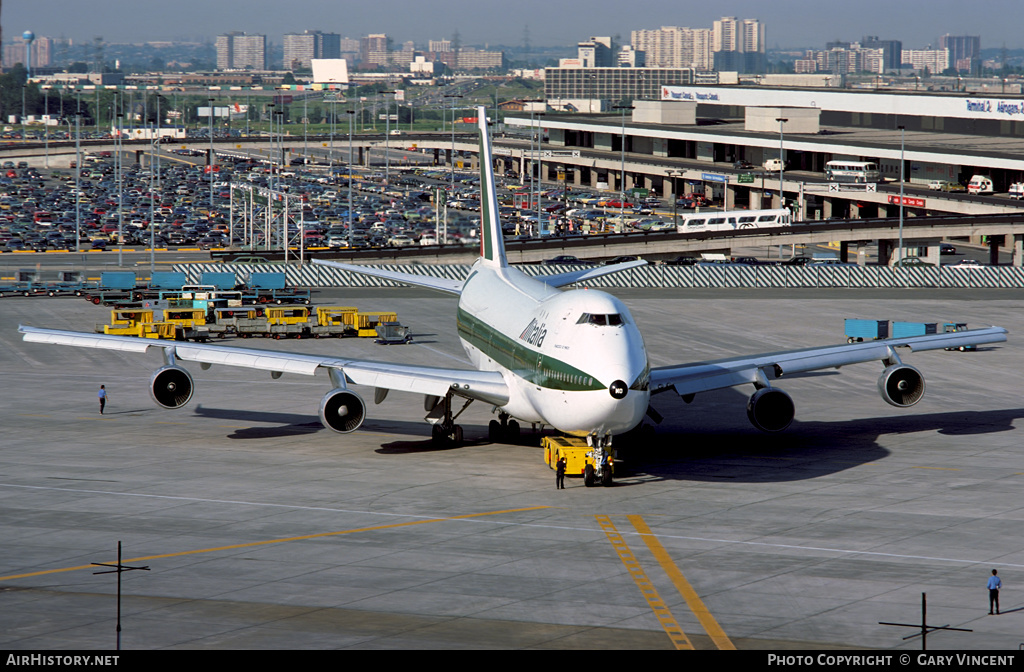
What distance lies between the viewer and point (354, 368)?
51219 millimetres

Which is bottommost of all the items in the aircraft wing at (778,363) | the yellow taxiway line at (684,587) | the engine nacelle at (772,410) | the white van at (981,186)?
the yellow taxiway line at (684,587)

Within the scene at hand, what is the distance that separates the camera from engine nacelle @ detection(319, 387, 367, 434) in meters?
49.7

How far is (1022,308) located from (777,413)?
62.9m

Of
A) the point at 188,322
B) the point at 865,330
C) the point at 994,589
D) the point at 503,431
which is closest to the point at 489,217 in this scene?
the point at 503,431

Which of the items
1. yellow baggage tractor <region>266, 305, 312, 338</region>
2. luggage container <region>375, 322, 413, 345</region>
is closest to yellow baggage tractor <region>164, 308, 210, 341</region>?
yellow baggage tractor <region>266, 305, 312, 338</region>

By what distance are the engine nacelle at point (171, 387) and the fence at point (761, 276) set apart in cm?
6555

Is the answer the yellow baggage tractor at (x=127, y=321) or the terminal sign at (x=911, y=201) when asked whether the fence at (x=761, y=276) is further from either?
the terminal sign at (x=911, y=201)

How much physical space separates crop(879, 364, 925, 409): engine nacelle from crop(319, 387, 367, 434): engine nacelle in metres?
23.9

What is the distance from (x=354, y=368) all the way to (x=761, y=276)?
252 ft

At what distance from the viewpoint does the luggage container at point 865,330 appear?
283ft

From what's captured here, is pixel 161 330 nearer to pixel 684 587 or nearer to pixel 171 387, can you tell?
pixel 171 387

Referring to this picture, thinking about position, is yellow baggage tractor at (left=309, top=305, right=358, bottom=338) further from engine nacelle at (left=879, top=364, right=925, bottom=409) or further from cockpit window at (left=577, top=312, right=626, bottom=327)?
cockpit window at (left=577, top=312, right=626, bottom=327)

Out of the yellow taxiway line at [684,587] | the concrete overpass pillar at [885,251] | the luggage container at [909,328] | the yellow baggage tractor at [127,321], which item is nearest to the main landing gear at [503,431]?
the yellow taxiway line at [684,587]

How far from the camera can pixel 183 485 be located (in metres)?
46.7
